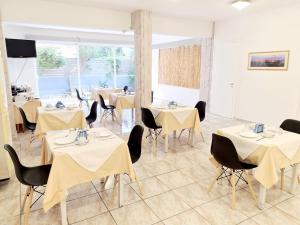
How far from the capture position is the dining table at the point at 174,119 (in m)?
4.05

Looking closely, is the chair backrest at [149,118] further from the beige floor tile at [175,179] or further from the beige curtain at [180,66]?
the beige curtain at [180,66]

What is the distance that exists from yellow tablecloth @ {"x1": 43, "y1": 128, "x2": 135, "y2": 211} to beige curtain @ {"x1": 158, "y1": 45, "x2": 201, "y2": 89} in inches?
241

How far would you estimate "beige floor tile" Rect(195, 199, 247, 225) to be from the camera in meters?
2.32

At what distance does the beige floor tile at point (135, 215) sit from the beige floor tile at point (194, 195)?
1.64 ft

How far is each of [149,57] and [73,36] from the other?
4.38 meters

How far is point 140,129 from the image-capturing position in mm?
2732

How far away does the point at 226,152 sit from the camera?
8.10 feet

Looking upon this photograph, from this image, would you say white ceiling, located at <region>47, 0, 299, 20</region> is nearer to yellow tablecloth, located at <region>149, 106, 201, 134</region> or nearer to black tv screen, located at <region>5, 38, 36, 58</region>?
yellow tablecloth, located at <region>149, 106, 201, 134</region>

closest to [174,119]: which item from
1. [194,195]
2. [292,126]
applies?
[194,195]

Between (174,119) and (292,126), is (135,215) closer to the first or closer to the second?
(174,119)

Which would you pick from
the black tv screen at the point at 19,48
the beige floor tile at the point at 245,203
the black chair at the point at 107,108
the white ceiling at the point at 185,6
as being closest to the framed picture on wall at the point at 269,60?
the white ceiling at the point at 185,6

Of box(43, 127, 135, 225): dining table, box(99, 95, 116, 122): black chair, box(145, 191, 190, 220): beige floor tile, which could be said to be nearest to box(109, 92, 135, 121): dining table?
box(99, 95, 116, 122): black chair

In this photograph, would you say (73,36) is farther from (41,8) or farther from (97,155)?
(97,155)

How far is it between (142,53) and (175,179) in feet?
11.4
